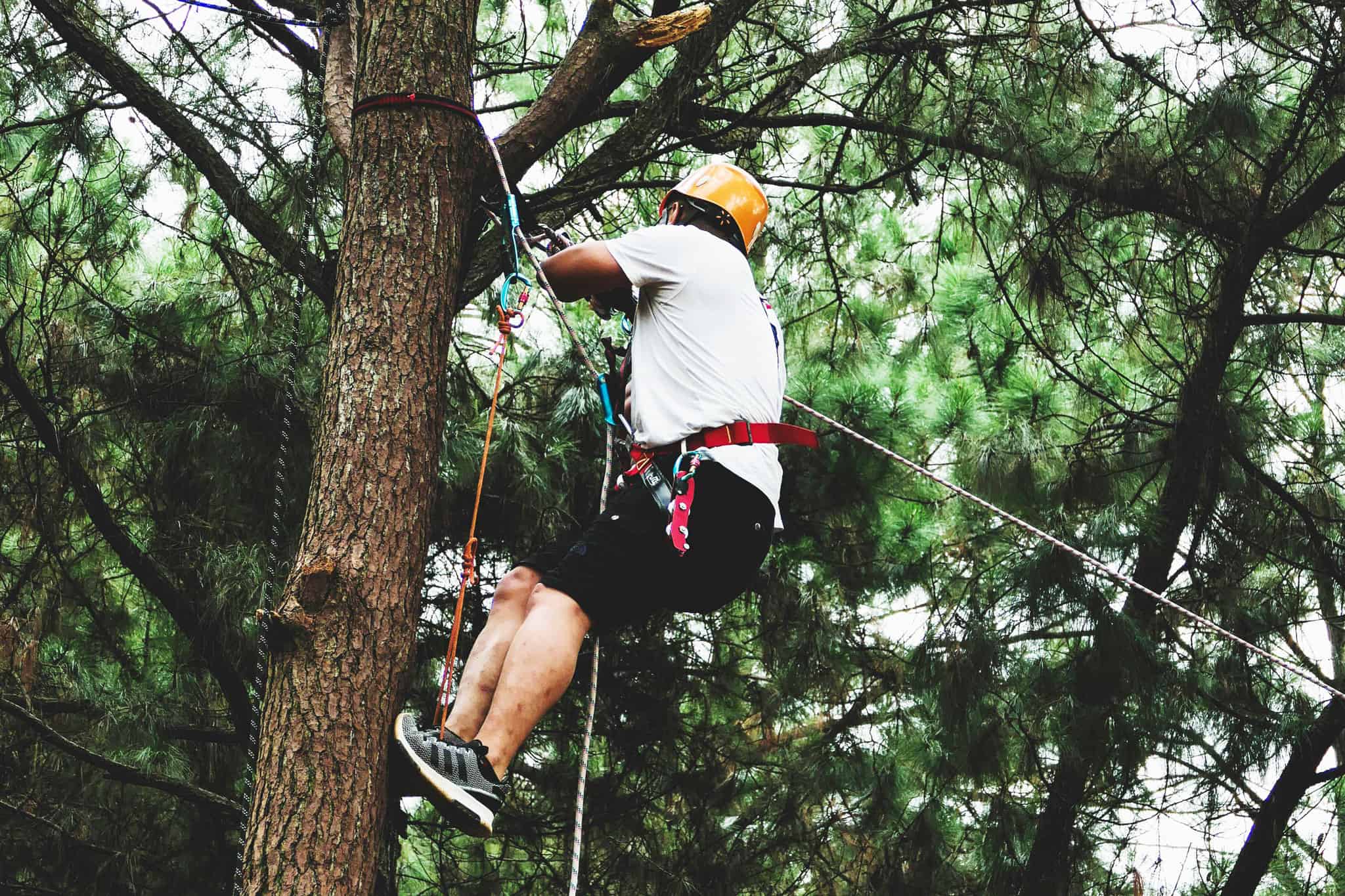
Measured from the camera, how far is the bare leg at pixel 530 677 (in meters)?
2.17

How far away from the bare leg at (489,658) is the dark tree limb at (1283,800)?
284 centimetres

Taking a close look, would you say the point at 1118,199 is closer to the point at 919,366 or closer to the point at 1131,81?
the point at 1131,81

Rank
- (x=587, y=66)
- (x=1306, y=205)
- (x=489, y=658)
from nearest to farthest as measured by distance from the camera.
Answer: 1. (x=489, y=658)
2. (x=587, y=66)
3. (x=1306, y=205)

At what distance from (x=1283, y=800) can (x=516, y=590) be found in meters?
2.90

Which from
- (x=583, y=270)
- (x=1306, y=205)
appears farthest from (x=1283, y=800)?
(x=583, y=270)

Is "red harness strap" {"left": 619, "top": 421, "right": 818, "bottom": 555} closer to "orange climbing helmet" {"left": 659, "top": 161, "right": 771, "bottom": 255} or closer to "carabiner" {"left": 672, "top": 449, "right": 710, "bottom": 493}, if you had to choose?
"carabiner" {"left": 672, "top": 449, "right": 710, "bottom": 493}

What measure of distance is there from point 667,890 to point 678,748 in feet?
1.57

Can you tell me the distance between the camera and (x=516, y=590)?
2426 millimetres

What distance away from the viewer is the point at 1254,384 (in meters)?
4.27

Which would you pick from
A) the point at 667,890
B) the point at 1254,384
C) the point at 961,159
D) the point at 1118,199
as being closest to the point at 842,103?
the point at 961,159

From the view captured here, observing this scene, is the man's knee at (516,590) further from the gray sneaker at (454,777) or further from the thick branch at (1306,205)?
A: the thick branch at (1306,205)

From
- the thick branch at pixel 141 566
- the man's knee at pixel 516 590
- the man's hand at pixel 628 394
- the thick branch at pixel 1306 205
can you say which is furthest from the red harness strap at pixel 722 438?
the thick branch at pixel 1306 205

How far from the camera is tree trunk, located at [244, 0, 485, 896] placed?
2.03m

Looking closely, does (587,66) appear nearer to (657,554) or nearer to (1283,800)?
(657,554)
